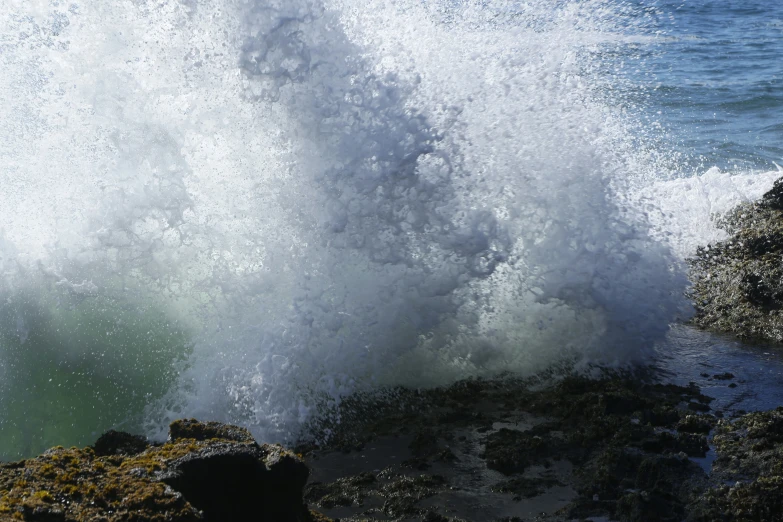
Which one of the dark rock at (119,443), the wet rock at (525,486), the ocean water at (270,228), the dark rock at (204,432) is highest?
the ocean water at (270,228)

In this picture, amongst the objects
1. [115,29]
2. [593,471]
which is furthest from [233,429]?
[115,29]

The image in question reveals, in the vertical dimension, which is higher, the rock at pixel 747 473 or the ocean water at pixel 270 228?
the ocean water at pixel 270 228

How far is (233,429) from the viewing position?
3270 millimetres

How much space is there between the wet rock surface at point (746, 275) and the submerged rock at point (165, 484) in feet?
13.6

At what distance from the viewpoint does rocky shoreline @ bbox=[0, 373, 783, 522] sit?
2705 mm

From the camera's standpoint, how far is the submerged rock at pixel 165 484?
2477 millimetres

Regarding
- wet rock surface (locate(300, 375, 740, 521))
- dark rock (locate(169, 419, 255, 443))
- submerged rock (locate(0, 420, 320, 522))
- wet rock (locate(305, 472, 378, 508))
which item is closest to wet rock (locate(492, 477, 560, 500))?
wet rock surface (locate(300, 375, 740, 521))

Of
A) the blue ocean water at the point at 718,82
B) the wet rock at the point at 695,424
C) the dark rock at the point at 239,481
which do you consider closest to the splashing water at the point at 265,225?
the wet rock at the point at 695,424

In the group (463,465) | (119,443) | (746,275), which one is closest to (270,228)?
(119,443)

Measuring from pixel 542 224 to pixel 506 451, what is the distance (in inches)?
94.0

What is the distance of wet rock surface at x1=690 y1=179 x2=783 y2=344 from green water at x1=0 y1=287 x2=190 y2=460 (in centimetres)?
428

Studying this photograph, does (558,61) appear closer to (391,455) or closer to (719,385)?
(719,385)

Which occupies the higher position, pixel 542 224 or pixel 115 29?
pixel 115 29

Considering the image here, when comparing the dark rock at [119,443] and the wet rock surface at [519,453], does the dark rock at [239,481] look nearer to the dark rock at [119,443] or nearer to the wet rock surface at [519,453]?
the wet rock surface at [519,453]
